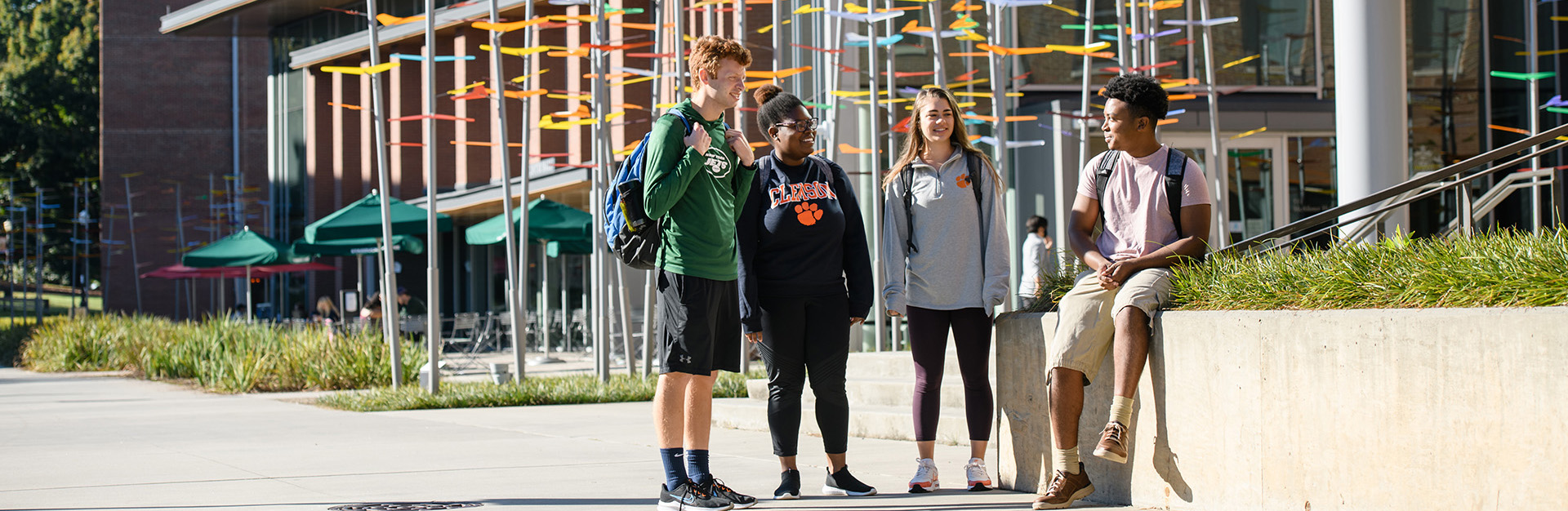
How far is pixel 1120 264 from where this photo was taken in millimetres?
5141

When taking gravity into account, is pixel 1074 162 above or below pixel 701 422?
above

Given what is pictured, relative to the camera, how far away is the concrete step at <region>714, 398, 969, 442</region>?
308 inches

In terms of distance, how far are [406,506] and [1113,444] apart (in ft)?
8.79

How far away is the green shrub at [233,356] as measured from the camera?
13.8 m

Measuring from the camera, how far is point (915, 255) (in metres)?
5.88

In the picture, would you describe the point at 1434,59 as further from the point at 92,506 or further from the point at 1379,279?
the point at 92,506

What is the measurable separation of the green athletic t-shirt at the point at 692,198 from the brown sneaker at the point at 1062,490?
4.61 ft

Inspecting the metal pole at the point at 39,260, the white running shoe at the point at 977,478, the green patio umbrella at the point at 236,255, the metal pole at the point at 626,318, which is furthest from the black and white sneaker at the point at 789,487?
the metal pole at the point at 39,260

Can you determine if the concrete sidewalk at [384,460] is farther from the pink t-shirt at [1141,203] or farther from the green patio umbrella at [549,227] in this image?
the green patio umbrella at [549,227]

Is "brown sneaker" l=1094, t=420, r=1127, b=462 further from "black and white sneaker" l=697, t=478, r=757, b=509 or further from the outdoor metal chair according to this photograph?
Result: the outdoor metal chair

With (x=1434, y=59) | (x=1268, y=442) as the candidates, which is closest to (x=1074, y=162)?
(x=1434, y=59)

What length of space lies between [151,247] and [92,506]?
150ft

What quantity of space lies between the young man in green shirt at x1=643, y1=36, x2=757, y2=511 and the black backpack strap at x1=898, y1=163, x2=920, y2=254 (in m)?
0.88

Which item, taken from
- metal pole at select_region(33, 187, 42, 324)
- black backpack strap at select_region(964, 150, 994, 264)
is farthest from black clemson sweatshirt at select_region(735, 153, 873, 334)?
metal pole at select_region(33, 187, 42, 324)
